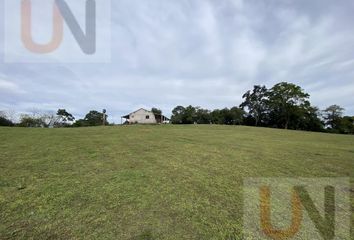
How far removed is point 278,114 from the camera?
51.8 metres

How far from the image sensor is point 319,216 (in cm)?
397

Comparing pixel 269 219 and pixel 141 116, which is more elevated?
pixel 141 116

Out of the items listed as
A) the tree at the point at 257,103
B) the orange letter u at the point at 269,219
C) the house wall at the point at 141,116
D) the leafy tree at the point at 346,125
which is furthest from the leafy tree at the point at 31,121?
the leafy tree at the point at 346,125

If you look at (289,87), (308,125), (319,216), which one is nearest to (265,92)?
(289,87)

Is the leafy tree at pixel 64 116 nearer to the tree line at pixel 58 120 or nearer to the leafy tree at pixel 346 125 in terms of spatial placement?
the tree line at pixel 58 120

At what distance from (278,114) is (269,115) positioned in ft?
8.18

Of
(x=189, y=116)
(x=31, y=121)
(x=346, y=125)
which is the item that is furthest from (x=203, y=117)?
(x=31, y=121)

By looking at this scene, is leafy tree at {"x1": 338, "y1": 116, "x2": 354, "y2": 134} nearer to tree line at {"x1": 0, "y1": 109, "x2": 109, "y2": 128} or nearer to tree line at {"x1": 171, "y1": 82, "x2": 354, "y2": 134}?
tree line at {"x1": 171, "y1": 82, "x2": 354, "y2": 134}

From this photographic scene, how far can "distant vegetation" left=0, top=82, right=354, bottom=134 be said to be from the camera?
49.4 meters

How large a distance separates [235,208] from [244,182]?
1.46m

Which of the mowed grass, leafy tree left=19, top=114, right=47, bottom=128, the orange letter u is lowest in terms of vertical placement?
the orange letter u

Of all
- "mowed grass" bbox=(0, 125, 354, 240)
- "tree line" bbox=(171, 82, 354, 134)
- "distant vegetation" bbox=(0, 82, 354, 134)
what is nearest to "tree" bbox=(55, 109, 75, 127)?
"distant vegetation" bbox=(0, 82, 354, 134)

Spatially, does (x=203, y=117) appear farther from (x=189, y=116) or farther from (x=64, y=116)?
(x=64, y=116)

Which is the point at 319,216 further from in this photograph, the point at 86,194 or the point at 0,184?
the point at 0,184
